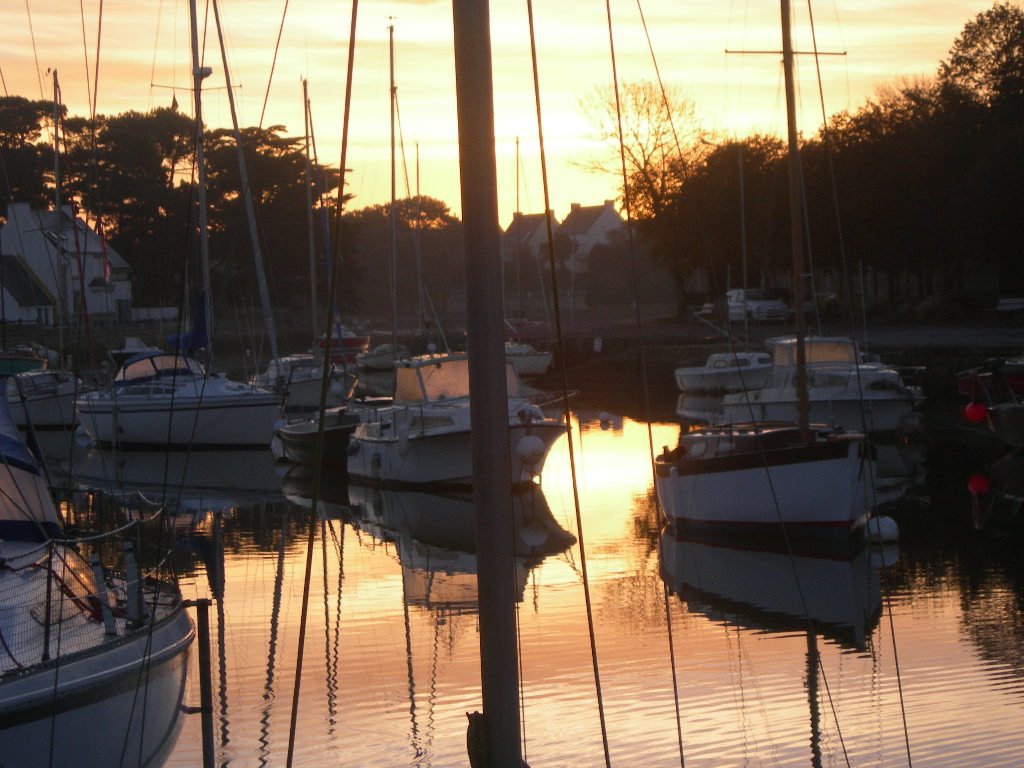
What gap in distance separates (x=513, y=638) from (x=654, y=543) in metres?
14.8

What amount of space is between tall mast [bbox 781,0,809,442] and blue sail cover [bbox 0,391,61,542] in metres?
11.6

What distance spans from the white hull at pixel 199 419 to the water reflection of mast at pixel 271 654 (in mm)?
11863

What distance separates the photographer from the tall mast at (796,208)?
18594 millimetres

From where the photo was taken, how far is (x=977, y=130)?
57.3 metres

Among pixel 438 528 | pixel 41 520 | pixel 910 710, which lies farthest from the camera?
pixel 438 528

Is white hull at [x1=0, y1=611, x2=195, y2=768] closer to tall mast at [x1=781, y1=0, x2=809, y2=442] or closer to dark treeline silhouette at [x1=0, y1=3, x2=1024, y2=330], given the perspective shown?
tall mast at [x1=781, y1=0, x2=809, y2=442]

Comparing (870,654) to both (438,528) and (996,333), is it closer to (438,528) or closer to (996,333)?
(438,528)

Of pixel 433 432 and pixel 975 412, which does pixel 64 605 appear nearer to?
pixel 433 432

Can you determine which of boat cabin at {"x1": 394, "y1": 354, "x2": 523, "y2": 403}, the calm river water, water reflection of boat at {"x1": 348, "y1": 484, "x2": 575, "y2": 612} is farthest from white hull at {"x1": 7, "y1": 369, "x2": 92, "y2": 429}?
the calm river water

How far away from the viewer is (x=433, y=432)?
76.2ft

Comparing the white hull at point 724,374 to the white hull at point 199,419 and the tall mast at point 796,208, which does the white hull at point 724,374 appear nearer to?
the white hull at point 199,419

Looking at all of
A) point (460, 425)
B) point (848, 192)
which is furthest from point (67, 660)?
point (848, 192)

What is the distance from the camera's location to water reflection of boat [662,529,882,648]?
1402cm

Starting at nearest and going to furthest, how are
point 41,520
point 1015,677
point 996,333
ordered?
point 41,520
point 1015,677
point 996,333
